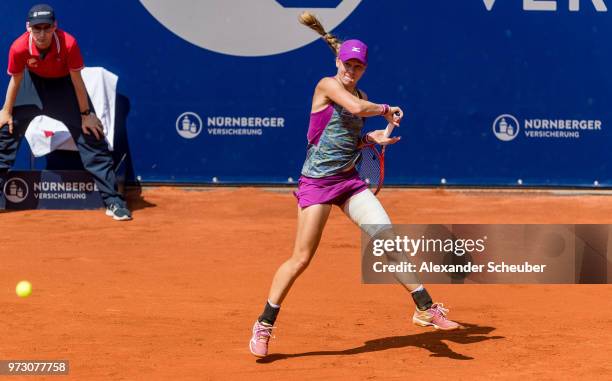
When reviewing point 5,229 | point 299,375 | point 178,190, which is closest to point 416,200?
point 178,190

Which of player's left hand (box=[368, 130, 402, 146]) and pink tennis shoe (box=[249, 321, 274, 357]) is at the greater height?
player's left hand (box=[368, 130, 402, 146])

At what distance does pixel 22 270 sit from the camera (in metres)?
9.18

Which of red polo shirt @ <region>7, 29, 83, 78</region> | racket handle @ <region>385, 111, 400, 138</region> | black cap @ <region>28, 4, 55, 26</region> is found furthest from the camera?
red polo shirt @ <region>7, 29, 83, 78</region>

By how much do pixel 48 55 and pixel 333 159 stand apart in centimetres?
506

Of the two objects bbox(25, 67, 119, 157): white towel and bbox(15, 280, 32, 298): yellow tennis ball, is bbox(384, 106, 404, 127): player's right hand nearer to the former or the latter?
bbox(15, 280, 32, 298): yellow tennis ball

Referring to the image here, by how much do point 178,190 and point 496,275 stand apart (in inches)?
170

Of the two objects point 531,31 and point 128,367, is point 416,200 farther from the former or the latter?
point 128,367

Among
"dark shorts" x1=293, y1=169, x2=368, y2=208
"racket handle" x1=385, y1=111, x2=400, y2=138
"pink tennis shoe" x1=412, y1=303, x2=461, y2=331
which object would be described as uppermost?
"racket handle" x1=385, y1=111, x2=400, y2=138

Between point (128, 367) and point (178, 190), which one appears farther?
point (178, 190)

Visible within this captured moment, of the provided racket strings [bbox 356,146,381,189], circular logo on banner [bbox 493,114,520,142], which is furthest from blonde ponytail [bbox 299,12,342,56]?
circular logo on banner [bbox 493,114,520,142]

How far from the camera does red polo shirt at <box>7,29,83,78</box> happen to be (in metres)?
10.8

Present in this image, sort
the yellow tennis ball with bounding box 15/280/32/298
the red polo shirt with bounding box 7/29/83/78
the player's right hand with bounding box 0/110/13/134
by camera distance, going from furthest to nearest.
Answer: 1. the player's right hand with bounding box 0/110/13/134
2. the red polo shirt with bounding box 7/29/83/78
3. the yellow tennis ball with bounding box 15/280/32/298

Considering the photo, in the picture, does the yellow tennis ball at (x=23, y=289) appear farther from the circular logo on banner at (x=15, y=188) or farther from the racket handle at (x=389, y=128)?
the racket handle at (x=389, y=128)

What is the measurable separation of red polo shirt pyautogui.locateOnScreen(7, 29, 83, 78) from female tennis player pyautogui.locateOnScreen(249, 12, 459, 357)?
4637 mm
